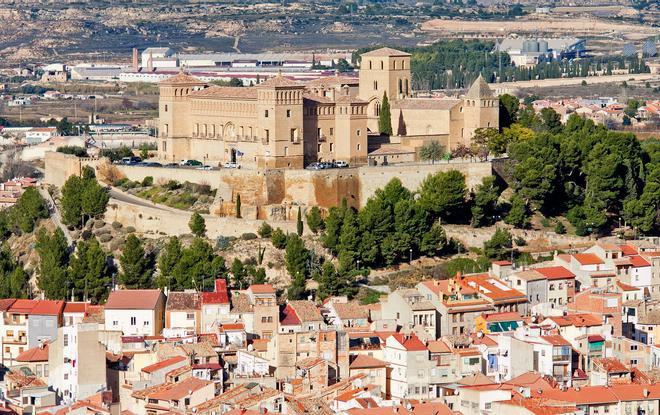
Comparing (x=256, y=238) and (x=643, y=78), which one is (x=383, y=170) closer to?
(x=256, y=238)

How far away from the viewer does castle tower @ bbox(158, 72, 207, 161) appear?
56.7 meters

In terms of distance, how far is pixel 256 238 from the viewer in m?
50.1

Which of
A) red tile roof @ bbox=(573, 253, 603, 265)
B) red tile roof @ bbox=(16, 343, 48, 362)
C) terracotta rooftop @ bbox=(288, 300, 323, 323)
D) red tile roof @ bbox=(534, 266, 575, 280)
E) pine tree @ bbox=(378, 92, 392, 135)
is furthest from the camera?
pine tree @ bbox=(378, 92, 392, 135)

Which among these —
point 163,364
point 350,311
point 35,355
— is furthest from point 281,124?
point 163,364

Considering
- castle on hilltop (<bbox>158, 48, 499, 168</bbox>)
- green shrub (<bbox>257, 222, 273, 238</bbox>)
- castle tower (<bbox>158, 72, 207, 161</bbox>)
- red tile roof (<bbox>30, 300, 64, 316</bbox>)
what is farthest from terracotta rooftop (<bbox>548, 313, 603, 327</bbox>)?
castle tower (<bbox>158, 72, 207, 161</bbox>)

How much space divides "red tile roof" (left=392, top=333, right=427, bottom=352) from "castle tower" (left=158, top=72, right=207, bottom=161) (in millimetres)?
19339

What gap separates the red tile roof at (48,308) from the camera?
41.8 meters

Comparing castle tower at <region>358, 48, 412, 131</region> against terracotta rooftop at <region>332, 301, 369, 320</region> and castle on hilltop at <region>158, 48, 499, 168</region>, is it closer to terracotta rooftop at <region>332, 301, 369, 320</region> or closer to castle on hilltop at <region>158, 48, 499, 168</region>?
castle on hilltop at <region>158, 48, 499, 168</region>

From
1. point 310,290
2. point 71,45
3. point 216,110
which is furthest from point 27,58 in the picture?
point 310,290

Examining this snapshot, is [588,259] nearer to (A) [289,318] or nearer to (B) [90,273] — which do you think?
(A) [289,318]

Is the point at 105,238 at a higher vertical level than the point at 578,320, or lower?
lower

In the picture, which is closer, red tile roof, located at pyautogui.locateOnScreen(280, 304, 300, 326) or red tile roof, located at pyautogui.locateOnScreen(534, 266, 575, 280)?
red tile roof, located at pyautogui.locateOnScreen(280, 304, 300, 326)

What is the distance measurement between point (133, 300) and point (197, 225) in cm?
887

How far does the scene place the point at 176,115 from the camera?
5672 centimetres
